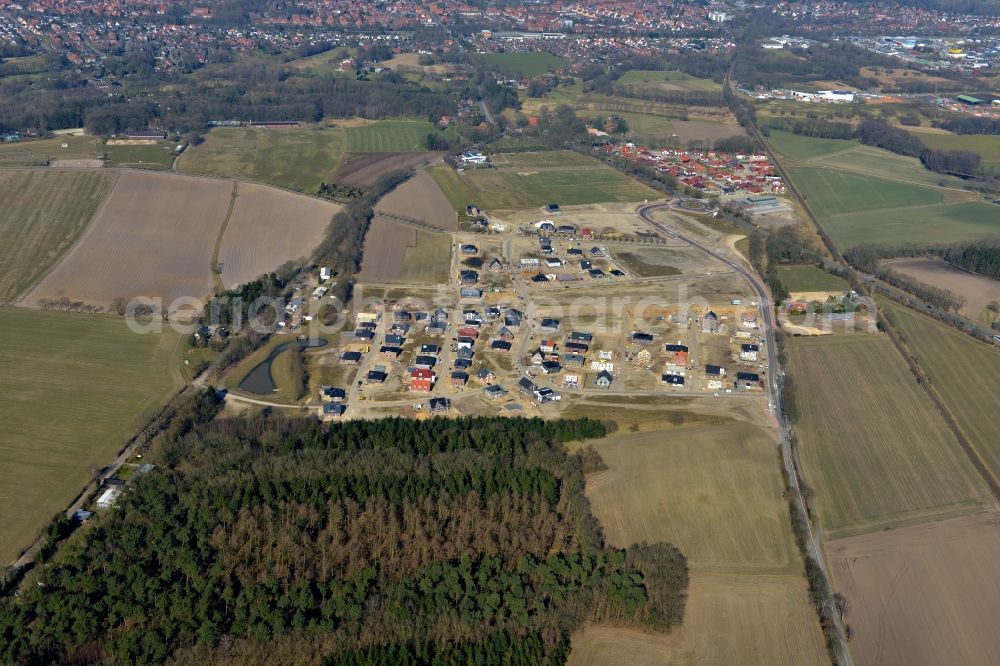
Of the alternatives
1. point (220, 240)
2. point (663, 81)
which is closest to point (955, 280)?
point (220, 240)

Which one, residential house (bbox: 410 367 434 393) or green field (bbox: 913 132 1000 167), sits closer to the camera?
residential house (bbox: 410 367 434 393)

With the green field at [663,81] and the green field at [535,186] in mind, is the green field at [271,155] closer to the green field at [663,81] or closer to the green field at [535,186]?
the green field at [535,186]

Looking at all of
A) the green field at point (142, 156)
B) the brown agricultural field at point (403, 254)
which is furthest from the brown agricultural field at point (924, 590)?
the green field at point (142, 156)

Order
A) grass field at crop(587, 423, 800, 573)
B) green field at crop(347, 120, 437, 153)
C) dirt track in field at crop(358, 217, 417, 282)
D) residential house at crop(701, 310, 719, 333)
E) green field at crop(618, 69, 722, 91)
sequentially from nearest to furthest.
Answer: grass field at crop(587, 423, 800, 573), residential house at crop(701, 310, 719, 333), dirt track in field at crop(358, 217, 417, 282), green field at crop(347, 120, 437, 153), green field at crop(618, 69, 722, 91)

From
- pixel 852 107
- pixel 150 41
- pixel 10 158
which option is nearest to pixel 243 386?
pixel 10 158

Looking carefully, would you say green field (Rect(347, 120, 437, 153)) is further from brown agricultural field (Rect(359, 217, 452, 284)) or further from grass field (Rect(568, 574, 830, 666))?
grass field (Rect(568, 574, 830, 666))

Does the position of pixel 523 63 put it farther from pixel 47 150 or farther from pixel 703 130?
pixel 47 150

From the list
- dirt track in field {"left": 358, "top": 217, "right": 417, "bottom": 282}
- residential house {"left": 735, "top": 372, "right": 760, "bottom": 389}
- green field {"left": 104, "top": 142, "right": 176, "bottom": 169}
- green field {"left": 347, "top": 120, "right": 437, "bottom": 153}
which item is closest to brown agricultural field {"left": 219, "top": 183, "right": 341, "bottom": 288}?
dirt track in field {"left": 358, "top": 217, "right": 417, "bottom": 282}
